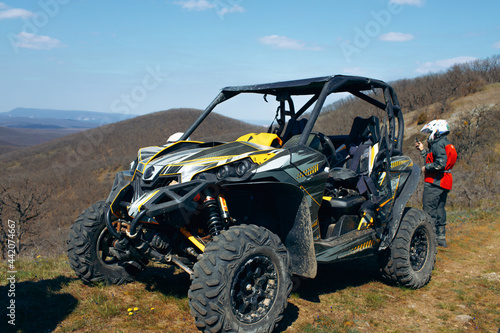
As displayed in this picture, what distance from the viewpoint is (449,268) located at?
6.32m

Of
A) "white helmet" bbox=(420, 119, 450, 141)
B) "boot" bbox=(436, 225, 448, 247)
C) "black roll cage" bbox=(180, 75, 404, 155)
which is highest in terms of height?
"black roll cage" bbox=(180, 75, 404, 155)

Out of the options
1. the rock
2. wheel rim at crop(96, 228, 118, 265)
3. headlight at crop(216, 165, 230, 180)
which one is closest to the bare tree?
wheel rim at crop(96, 228, 118, 265)

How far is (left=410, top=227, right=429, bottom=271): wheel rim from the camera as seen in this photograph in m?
5.55

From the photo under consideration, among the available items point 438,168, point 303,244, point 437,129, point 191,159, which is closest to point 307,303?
point 303,244

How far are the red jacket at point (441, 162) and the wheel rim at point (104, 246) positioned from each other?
221 inches

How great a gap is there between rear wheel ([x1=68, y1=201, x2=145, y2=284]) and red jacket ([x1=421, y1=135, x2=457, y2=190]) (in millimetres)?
5425

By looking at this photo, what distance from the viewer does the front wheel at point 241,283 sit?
331cm

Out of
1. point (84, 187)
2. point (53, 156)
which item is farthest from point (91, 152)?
point (84, 187)

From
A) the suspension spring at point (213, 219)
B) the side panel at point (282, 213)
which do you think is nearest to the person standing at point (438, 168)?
the side panel at point (282, 213)

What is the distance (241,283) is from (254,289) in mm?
160

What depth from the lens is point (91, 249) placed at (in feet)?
15.4

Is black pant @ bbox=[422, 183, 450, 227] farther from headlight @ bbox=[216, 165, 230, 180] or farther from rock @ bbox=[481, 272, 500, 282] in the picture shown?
headlight @ bbox=[216, 165, 230, 180]

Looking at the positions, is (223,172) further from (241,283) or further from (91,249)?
(91,249)

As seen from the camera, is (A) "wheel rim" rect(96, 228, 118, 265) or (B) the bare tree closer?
(A) "wheel rim" rect(96, 228, 118, 265)
